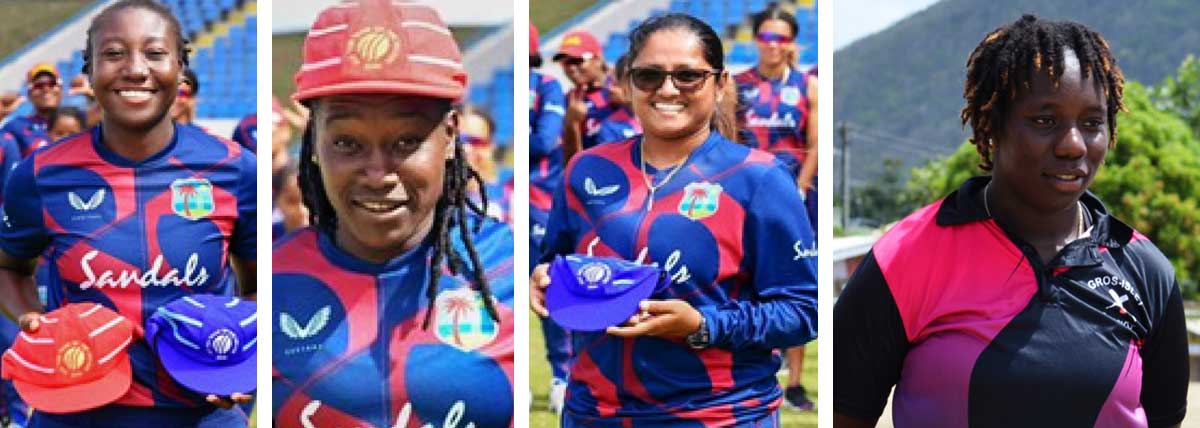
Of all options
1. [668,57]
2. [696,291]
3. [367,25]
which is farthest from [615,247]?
[367,25]

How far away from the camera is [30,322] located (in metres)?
5.02

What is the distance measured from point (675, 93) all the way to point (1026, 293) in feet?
4.07

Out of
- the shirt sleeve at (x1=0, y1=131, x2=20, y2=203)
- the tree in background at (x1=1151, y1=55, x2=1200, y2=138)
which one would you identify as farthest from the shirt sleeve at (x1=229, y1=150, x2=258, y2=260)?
the tree in background at (x1=1151, y1=55, x2=1200, y2=138)

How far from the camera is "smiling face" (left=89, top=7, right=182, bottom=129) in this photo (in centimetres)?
501

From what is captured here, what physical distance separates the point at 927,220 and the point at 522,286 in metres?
1.33

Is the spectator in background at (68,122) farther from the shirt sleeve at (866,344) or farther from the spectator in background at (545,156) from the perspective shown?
the shirt sleeve at (866,344)

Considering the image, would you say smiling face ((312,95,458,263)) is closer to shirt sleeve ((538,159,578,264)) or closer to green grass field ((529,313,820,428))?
shirt sleeve ((538,159,578,264))

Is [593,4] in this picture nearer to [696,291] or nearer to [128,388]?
[696,291]

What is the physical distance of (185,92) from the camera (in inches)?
202

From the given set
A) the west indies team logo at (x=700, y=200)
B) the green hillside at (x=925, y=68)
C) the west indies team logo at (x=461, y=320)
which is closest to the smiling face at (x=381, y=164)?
the west indies team logo at (x=461, y=320)

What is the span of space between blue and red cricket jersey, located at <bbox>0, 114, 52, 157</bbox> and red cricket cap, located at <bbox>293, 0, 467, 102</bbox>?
1187mm

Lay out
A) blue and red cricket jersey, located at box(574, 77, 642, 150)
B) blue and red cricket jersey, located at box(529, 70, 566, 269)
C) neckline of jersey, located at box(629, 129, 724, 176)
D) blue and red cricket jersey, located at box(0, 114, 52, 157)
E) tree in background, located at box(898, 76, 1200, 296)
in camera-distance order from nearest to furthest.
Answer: neckline of jersey, located at box(629, 129, 724, 176)
blue and red cricket jersey, located at box(574, 77, 642, 150)
blue and red cricket jersey, located at box(529, 70, 566, 269)
blue and red cricket jersey, located at box(0, 114, 52, 157)
tree in background, located at box(898, 76, 1200, 296)

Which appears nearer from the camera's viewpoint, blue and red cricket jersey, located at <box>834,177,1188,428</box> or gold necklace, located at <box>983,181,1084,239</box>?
blue and red cricket jersey, located at <box>834,177,1188,428</box>

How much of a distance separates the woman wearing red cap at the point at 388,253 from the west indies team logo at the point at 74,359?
0.60 m
